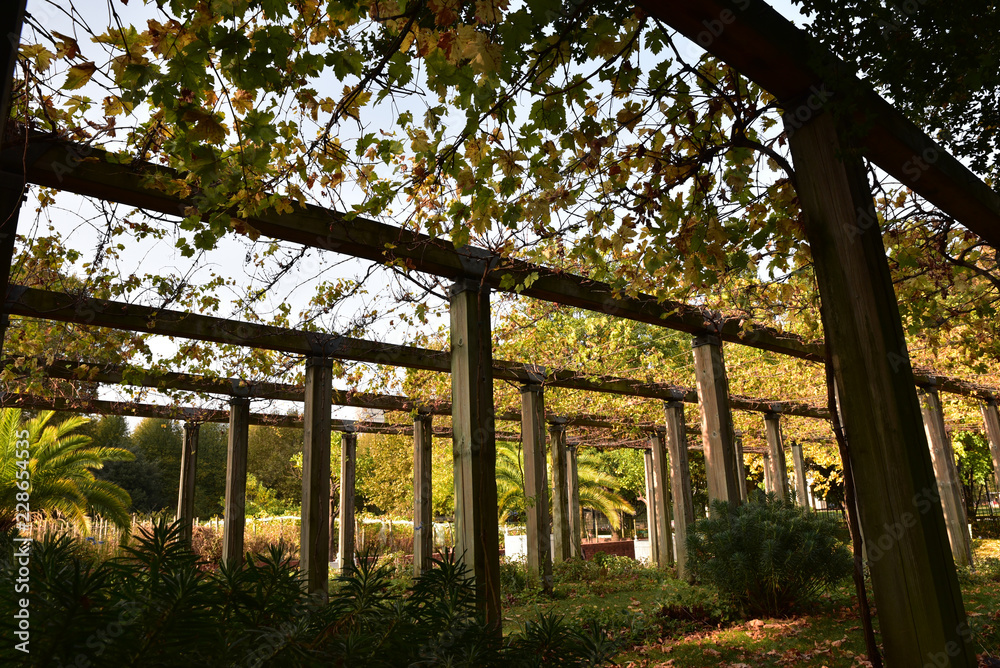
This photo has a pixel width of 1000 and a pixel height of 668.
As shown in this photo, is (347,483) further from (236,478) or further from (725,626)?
(725,626)

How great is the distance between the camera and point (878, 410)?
87.7 inches

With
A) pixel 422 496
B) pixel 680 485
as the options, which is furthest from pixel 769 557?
pixel 422 496

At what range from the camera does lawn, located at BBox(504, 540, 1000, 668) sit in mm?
4945

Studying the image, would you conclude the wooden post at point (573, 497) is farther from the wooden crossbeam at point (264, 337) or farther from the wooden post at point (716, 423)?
the wooden post at point (716, 423)

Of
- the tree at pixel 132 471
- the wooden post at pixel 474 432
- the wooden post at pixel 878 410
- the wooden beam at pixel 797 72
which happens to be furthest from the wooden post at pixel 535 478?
the tree at pixel 132 471

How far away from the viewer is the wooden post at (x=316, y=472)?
6.59 meters

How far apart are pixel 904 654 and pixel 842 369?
964mm

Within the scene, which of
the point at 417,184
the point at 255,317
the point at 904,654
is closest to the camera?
the point at 904,654

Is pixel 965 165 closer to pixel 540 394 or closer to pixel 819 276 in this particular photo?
pixel 819 276

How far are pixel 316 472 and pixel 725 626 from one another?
4.55m

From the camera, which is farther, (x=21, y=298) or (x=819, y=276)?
(x=21, y=298)

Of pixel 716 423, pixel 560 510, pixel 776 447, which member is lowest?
pixel 560 510

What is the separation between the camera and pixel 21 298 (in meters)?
5.49

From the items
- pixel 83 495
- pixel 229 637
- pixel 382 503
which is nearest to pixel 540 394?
pixel 229 637
